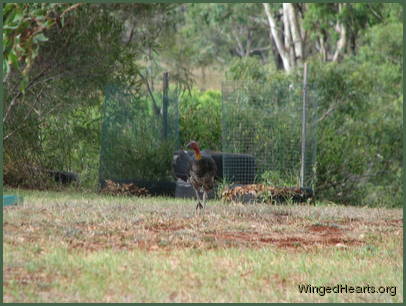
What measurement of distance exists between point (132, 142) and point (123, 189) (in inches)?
48.2

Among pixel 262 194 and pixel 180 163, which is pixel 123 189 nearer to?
pixel 180 163

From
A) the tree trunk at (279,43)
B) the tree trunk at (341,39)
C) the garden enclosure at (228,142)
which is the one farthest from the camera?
the tree trunk at (279,43)

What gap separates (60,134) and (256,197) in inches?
180

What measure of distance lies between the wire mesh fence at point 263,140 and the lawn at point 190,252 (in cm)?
261

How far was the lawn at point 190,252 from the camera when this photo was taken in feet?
21.2

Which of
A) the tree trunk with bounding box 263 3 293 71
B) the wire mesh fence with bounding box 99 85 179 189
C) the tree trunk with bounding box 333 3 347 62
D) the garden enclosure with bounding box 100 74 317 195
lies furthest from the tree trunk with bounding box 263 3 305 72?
the wire mesh fence with bounding box 99 85 179 189

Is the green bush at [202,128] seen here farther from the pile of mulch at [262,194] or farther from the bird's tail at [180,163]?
the pile of mulch at [262,194]

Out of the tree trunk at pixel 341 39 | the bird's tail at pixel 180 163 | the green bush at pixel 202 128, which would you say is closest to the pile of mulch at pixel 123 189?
the bird's tail at pixel 180 163

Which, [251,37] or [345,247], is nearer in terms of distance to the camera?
[345,247]

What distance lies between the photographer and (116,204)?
11328 mm

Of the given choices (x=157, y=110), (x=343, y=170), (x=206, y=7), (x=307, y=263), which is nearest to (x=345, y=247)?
(x=307, y=263)

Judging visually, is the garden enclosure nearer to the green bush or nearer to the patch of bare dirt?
the green bush

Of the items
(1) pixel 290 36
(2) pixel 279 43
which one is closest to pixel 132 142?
(1) pixel 290 36

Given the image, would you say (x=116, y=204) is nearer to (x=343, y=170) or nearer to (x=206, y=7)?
(x=343, y=170)
